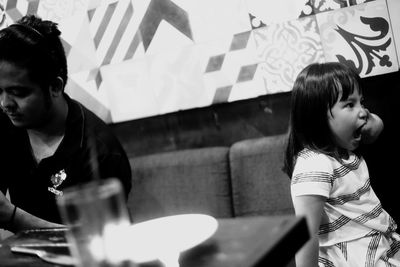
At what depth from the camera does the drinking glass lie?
0.59 meters

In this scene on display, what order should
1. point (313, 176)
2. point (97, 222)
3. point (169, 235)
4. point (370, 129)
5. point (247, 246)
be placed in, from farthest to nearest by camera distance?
point (370, 129)
point (313, 176)
point (169, 235)
point (247, 246)
point (97, 222)

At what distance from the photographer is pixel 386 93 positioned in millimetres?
1910

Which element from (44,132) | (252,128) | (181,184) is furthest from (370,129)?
(44,132)

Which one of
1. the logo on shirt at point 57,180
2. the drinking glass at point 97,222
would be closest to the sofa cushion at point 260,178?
the logo on shirt at point 57,180

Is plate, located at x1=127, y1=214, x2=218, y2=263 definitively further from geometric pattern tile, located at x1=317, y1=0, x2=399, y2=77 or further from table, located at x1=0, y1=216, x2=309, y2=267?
geometric pattern tile, located at x1=317, y1=0, x2=399, y2=77

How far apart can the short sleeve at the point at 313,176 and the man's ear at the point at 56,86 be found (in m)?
0.98

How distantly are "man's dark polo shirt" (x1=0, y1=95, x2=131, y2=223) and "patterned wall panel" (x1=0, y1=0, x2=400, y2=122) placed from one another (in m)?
0.53

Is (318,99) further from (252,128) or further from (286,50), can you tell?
(252,128)

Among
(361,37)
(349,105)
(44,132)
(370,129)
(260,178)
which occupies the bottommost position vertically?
(260,178)

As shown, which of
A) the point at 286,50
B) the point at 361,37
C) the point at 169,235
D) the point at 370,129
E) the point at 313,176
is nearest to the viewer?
the point at 169,235

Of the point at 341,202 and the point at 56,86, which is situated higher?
the point at 56,86

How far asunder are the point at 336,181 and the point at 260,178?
0.51m

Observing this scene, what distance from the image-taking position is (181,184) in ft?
6.92

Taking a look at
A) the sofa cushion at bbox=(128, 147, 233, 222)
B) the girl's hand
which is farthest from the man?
the girl's hand
